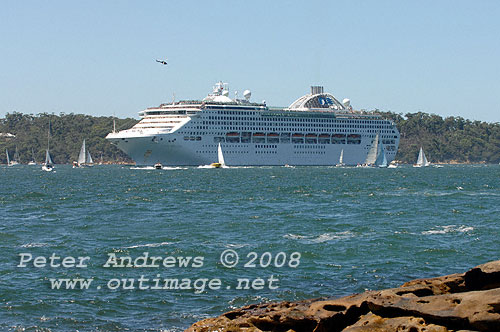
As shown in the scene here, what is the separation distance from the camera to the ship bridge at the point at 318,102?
154750 mm

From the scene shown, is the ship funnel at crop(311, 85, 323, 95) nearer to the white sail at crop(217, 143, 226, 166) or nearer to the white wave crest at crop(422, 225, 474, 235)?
the white sail at crop(217, 143, 226, 166)

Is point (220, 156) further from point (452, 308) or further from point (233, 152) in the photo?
point (452, 308)

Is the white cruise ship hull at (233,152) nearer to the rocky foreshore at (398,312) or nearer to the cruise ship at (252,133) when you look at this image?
the cruise ship at (252,133)

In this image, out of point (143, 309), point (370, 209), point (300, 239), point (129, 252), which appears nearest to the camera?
point (143, 309)

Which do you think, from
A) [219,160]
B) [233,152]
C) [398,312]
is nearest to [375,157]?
[233,152]

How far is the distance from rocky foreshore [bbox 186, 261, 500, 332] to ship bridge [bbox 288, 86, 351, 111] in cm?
13874

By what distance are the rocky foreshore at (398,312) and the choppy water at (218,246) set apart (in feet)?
10.8

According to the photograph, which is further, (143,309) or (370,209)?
(370,209)

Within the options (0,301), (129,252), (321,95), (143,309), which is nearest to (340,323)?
(143,309)

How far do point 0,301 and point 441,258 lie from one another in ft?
44.4

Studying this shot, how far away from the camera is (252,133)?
136 m

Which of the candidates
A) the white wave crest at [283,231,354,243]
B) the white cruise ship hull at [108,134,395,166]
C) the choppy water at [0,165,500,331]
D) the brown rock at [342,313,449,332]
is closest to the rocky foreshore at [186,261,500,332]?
the brown rock at [342,313,449,332]

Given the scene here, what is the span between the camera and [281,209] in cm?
4316

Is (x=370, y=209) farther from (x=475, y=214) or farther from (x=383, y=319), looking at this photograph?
(x=383, y=319)
